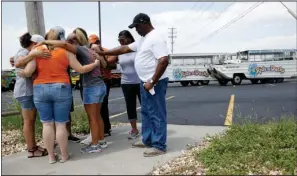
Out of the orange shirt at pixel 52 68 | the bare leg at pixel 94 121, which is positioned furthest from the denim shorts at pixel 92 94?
the orange shirt at pixel 52 68

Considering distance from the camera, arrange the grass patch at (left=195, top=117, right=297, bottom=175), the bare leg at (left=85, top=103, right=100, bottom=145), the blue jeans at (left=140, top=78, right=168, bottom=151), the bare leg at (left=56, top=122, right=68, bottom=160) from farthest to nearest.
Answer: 1. the bare leg at (left=85, top=103, right=100, bottom=145)
2. the blue jeans at (left=140, top=78, right=168, bottom=151)
3. the bare leg at (left=56, top=122, right=68, bottom=160)
4. the grass patch at (left=195, top=117, right=297, bottom=175)

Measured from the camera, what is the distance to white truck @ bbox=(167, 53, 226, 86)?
958 inches

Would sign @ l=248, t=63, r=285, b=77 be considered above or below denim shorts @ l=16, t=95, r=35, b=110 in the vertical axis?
below

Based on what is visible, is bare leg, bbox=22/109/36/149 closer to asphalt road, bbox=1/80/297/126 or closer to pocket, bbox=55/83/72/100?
pocket, bbox=55/83/72/100

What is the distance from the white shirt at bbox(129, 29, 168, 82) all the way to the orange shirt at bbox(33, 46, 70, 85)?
3.33 ft

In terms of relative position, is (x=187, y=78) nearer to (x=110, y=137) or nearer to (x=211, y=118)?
(x=211, y=118)

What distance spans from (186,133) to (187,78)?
19.1 m

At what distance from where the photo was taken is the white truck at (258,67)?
78.3 feet

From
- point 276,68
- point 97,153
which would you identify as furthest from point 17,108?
point 276,68

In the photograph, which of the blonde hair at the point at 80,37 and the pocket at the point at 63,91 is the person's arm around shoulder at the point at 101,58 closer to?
the blonde hair at the point at 80,37

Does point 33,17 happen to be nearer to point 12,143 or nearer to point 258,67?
point 12,143

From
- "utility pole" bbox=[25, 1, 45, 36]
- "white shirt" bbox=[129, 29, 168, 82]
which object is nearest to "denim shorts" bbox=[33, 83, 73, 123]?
"white shirt" bbox=[129, 29, 168, 82]

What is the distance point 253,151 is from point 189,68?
20.4m

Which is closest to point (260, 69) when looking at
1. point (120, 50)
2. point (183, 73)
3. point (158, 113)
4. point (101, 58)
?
point (183, 73)
